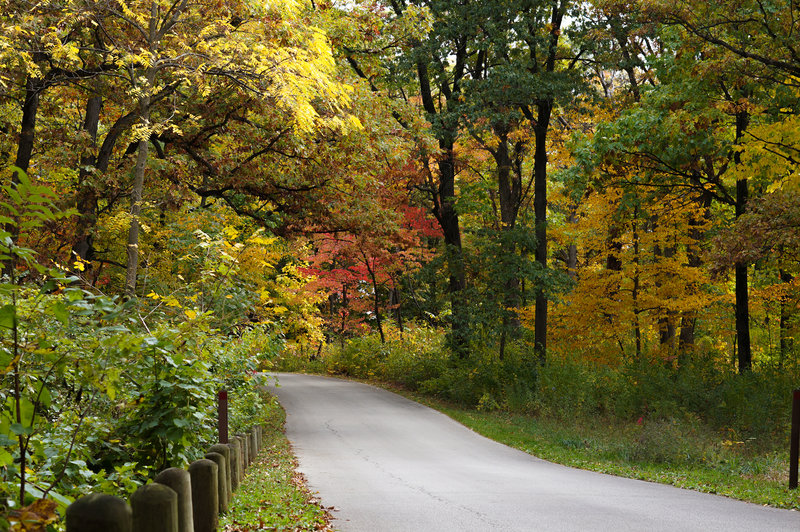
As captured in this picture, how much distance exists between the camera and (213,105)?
53.9 ft

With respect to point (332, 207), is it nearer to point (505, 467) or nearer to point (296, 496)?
point (505, 467)

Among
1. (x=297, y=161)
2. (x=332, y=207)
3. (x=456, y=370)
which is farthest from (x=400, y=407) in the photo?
(x=297, y=161)

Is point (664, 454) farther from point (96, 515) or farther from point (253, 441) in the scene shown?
point (96, 515)

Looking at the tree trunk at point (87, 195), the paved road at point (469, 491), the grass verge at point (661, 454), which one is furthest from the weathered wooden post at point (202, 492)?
the tree trunk at point (87, 195)

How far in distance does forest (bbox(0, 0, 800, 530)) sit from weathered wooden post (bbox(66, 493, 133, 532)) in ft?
11.5

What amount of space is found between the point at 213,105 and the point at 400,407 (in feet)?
35.7

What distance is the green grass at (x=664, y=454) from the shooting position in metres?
10.5

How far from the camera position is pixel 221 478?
5.42m

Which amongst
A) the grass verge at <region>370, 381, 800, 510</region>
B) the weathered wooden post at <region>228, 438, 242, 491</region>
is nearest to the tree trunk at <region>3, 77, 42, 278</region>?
the weathered wooden post at <region>228, 438, 242, 491</region>

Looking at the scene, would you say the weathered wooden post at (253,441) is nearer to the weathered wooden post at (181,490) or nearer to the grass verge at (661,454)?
the grass verge at (661,454)

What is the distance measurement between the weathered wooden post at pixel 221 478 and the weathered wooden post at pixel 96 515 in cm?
255

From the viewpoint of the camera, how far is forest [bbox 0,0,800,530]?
12750 millimetres

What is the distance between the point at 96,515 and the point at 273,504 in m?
5.87

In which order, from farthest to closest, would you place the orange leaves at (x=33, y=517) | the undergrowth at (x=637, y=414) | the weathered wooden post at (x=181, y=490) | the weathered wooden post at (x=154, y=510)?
1. the undergrowth at (x=637, y=414)
2. the weathered wooden post at (x=181, y=490)
3. the weathered wooden post at (x=154, y=510)
4. the orange leaves at (x=33, y=517)
